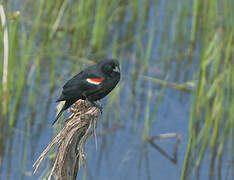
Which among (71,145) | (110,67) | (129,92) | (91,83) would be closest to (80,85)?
(91,83)

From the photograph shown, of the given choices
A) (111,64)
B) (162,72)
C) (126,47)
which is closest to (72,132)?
(111,64)

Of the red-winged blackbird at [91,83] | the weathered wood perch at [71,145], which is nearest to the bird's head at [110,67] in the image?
the red-winged blackbird at [91,83]

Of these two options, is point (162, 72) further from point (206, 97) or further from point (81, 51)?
point (206, 97)

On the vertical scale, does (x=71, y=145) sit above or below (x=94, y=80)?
below

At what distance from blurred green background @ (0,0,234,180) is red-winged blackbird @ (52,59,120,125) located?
863 millimetres

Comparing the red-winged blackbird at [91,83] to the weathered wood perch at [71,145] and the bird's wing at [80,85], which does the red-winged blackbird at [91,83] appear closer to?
the bird's wing at [80,85]

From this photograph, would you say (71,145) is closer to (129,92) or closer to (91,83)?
(91,83)

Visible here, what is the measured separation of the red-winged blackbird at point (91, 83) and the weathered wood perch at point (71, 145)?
0.55m

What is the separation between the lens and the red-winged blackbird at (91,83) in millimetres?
Result: 3475

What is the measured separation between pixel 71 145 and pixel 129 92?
3693mm

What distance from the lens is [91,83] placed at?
355 centimetres

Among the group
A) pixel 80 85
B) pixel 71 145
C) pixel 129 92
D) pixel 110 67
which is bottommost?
pixel 129 92

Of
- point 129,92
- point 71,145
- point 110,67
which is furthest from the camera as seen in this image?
point 129,92

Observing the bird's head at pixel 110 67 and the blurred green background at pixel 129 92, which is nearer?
the bird's head at pixel 110 67
